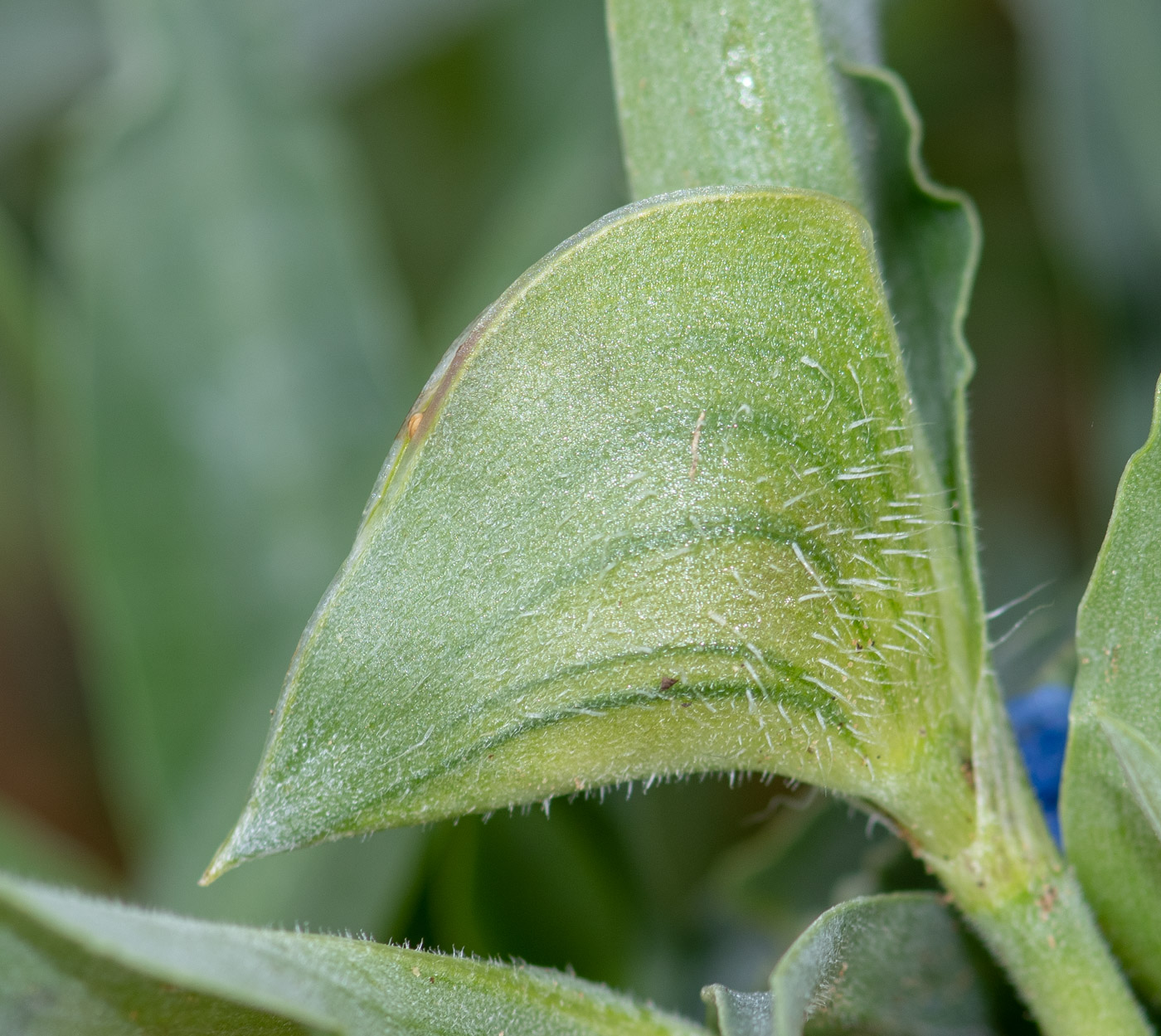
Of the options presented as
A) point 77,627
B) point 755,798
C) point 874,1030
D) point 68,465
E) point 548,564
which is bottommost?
point 755,798

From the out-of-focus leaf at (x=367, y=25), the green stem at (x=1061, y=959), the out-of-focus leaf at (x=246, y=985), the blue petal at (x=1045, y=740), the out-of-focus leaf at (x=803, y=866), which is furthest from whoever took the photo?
the out-of-focus leaf at (x=367, y=25)

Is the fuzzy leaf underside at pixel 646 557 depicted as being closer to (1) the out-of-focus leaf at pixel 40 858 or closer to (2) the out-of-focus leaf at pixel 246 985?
Answer: (2) the out-of-focus leaf at pixel 246 985

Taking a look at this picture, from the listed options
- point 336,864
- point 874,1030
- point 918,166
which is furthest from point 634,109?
point 336,864

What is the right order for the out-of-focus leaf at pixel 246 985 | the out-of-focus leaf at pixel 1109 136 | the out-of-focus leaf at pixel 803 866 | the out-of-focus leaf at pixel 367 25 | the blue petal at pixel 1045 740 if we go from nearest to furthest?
1. the out-of-focus leaf at pixel 246 985
2. the blue petal at pixel 1045 740
3. the out-of-focus leaf at pixel 803 866
4. the out-of-focus leaf at pixel 1109 136
5. the out-of-focus leaf at pixel 367 25

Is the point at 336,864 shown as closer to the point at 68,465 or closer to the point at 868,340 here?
the point at 68,465

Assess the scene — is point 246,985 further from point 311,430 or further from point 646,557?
point 311,430

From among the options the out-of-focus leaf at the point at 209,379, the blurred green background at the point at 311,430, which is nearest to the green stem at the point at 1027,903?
the blurred green background at the point at 311,430

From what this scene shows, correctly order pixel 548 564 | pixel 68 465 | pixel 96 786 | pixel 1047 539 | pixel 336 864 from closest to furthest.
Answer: pixel 548 564 → pixel 336 864 → pixel 68 465 → pixel 1047 539 → pixel 96 786
